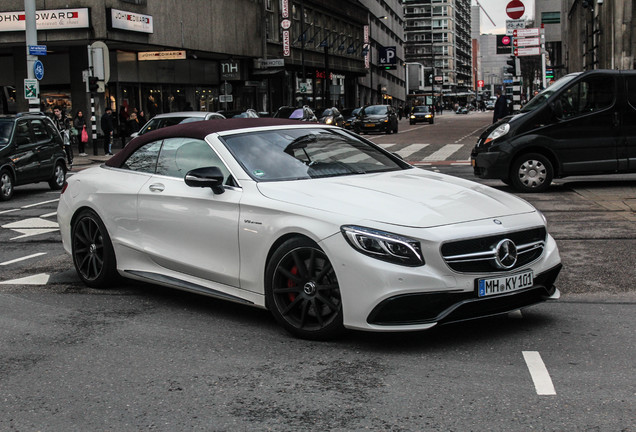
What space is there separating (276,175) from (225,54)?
137 feet

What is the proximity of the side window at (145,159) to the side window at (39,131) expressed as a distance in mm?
11251

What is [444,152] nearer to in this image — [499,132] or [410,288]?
[499,132]

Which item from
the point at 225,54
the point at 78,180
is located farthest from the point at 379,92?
the point at 78,180

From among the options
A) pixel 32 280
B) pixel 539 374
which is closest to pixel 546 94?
pixel 32 280

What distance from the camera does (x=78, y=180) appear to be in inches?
307

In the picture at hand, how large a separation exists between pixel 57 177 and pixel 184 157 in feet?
41.3

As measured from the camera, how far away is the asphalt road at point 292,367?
13.7ft

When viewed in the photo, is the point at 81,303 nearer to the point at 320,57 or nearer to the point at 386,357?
the point at 386,357

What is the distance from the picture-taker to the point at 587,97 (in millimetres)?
14656

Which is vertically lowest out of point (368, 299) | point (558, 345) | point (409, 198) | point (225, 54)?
point (558, 345)

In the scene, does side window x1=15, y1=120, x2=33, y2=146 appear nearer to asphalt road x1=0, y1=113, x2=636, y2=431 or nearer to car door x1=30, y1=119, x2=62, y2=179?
car door x1=30, y1=119, x2=62, y2=179

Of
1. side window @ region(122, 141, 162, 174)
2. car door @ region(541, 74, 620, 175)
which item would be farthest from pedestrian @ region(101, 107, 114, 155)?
side window @ region(122, 141, 162, 174)

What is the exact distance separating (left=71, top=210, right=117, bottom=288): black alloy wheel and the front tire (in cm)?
899

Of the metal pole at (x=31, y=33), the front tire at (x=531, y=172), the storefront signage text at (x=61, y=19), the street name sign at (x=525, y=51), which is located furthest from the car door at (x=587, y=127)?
the storefront signage text at (x=61, y=19)
